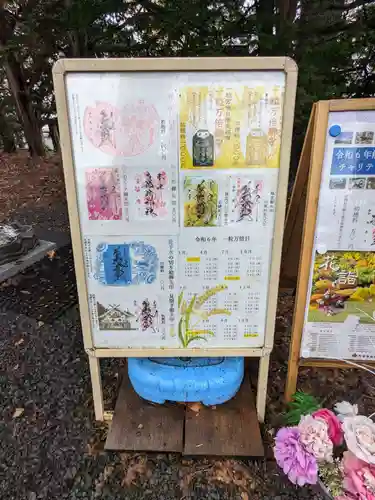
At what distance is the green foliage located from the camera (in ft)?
7.16

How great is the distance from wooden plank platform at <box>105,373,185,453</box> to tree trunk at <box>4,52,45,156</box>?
879 centimetres

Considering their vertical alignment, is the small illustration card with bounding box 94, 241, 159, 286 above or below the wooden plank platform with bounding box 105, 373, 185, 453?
above

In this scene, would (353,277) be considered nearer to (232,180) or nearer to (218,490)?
(232,180)

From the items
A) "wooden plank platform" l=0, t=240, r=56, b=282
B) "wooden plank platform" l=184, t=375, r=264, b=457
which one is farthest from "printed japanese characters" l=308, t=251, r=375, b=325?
"wooden plank platform" l=0, t=240, r=56, b=282

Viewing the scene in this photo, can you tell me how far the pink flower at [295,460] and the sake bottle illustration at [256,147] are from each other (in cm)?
112

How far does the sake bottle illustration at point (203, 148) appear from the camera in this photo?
1.63m

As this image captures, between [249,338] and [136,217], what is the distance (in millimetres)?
905

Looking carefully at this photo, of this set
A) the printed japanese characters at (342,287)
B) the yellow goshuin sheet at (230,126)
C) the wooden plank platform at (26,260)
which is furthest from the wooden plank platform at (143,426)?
the wooden plank platform at (26,260)

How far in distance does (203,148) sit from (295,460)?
1275mm

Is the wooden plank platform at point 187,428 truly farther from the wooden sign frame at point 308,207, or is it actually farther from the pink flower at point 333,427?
the pink flower at point 333,427

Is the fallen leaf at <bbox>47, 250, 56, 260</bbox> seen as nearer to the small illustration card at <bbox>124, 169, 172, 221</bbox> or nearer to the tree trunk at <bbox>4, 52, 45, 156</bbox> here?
the small illustration card at <bbox>124, 169, 172, 221</bbox>

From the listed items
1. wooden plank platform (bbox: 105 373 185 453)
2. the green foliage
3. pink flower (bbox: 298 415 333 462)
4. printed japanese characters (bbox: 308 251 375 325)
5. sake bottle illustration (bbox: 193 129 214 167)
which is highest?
sake bottle illustration (bbox: 193 129 214 167)

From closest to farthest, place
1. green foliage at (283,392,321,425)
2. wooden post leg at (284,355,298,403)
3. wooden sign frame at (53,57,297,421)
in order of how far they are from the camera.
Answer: wooden sign frame at (53,57,297,421), green foliage at (283,392,321,425), wooden post leg at (284,355,298,403)

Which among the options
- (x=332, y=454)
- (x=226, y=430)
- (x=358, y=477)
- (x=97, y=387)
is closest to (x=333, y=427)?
(x=332, y=454)
